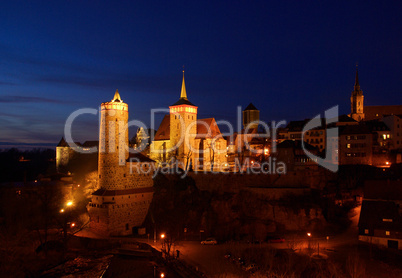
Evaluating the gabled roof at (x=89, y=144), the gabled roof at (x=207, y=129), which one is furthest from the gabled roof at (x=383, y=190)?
the gabled roof at (x=89, y=144)

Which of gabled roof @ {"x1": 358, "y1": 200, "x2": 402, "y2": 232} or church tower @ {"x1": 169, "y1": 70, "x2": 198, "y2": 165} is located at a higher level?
church tower @ {"x1": 169, "y1": 70, "x2": 198, "y2": 165}

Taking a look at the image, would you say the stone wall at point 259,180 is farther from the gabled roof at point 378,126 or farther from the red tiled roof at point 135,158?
the gabled roof at point 378,126

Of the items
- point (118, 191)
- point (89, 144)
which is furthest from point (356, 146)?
point (89, 144)

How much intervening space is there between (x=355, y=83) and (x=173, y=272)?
66577 millimetres

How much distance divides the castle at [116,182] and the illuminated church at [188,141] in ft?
33.6

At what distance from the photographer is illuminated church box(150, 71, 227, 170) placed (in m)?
44.3

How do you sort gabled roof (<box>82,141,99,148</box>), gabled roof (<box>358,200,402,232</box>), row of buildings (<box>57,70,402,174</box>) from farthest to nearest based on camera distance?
gabled roof (<box>82,141,99,148</box>) → row of buildings (<box>57,70,402,174</box>) → gabled roof (<box>358,200,402,232</box>)

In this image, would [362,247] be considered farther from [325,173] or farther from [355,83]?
[355,83]

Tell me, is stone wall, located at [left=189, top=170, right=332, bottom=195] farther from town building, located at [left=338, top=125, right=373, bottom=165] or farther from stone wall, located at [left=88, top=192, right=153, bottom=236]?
town building, located at [left=338, top=125, right=373, bottom=165]

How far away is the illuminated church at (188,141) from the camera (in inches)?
1745

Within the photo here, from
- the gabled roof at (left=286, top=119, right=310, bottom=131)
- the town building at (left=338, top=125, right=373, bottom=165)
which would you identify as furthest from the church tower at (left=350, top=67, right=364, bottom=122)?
the town building at (left=338, top=125, right=373, bottom=165)

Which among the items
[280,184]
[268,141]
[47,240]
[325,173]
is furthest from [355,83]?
[47,240]

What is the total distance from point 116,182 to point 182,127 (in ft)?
50.2

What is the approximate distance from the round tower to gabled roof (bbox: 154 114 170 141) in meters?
13.9
